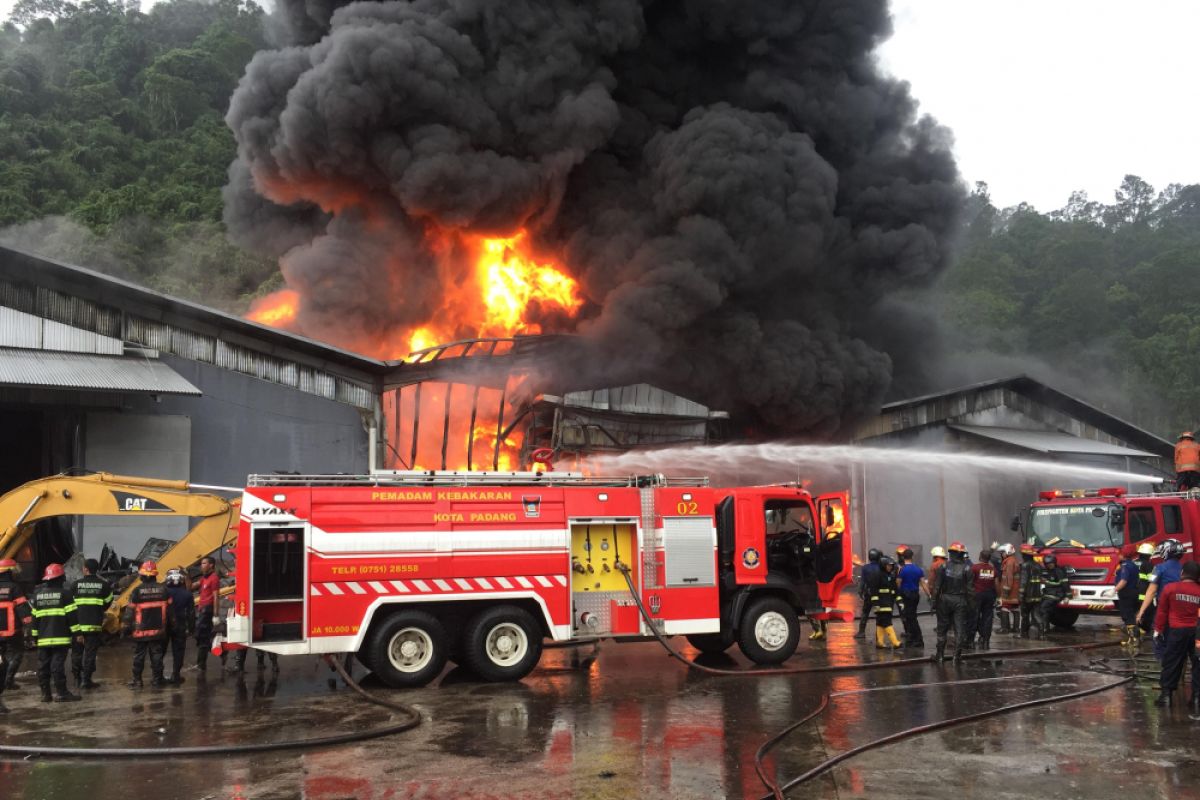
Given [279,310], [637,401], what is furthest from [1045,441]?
[279,310]

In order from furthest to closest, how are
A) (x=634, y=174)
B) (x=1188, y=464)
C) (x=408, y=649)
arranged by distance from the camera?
(x=634, y=174), (x=1188, y=464), (x=408, y=649)

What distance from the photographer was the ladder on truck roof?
Answer: 34.4 feet

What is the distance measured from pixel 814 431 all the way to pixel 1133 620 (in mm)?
13492


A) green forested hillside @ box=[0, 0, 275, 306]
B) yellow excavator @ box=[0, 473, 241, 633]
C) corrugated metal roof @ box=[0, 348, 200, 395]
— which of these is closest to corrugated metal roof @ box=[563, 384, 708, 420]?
corrugated metal roof @ box=[0, 348, 200, 395]

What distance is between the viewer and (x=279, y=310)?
2650cm

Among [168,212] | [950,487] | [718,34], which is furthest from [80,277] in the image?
[168,212]

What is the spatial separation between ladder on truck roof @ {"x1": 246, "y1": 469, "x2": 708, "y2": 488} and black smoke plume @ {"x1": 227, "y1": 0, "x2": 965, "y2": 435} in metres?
12.3

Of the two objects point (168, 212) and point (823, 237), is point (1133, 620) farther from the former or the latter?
point (168, 212)

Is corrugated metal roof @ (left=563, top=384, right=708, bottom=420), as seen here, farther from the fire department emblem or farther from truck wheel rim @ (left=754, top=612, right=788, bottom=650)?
the fire department emblem

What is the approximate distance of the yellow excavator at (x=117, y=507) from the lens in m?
13.2

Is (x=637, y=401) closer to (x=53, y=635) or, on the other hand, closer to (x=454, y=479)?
(x=454, y=479)

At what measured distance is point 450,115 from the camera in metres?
23.9

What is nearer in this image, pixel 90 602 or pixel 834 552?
pixel 90 602

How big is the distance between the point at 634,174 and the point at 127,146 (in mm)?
32617
